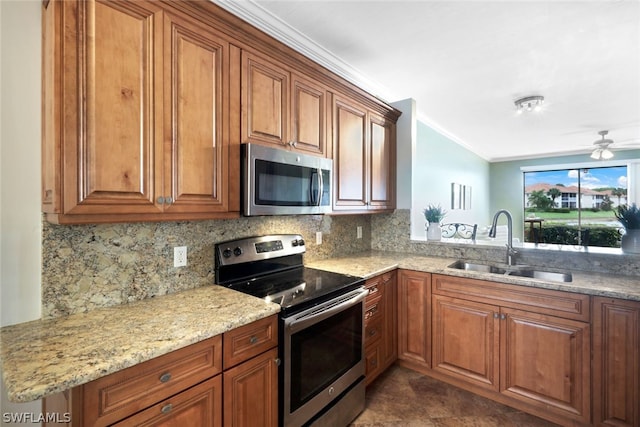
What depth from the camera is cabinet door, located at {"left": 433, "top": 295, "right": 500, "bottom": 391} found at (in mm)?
2092

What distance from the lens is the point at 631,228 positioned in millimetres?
2061

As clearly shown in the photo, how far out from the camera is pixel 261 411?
1361 mm

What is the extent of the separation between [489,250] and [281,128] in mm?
2059

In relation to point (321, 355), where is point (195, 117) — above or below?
above

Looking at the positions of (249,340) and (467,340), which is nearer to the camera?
(249,340)

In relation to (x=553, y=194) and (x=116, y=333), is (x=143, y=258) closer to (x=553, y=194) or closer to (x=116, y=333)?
(x=116, y=333)

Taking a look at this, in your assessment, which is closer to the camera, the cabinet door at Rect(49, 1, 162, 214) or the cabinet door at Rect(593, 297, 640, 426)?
the cabinet door at Rect(49, 1, 162, 214)

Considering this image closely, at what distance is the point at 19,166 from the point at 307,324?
144 cm

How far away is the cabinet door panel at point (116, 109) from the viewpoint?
3.61 ft

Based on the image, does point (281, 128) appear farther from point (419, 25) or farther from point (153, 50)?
point (419, 25)

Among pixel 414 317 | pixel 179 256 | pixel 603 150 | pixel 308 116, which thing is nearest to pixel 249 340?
pixel 179 256

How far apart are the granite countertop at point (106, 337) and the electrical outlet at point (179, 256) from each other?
0.19 metres

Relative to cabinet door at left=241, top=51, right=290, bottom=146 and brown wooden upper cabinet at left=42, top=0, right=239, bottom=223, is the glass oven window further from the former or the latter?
cabinet door at left=241, top=51, right=290, bottom=146

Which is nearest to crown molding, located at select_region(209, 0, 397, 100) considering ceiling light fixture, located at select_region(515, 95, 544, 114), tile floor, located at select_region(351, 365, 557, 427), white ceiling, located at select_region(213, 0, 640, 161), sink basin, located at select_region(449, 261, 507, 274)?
white ceiling, located at select_region(213, 0, 640, 161)
